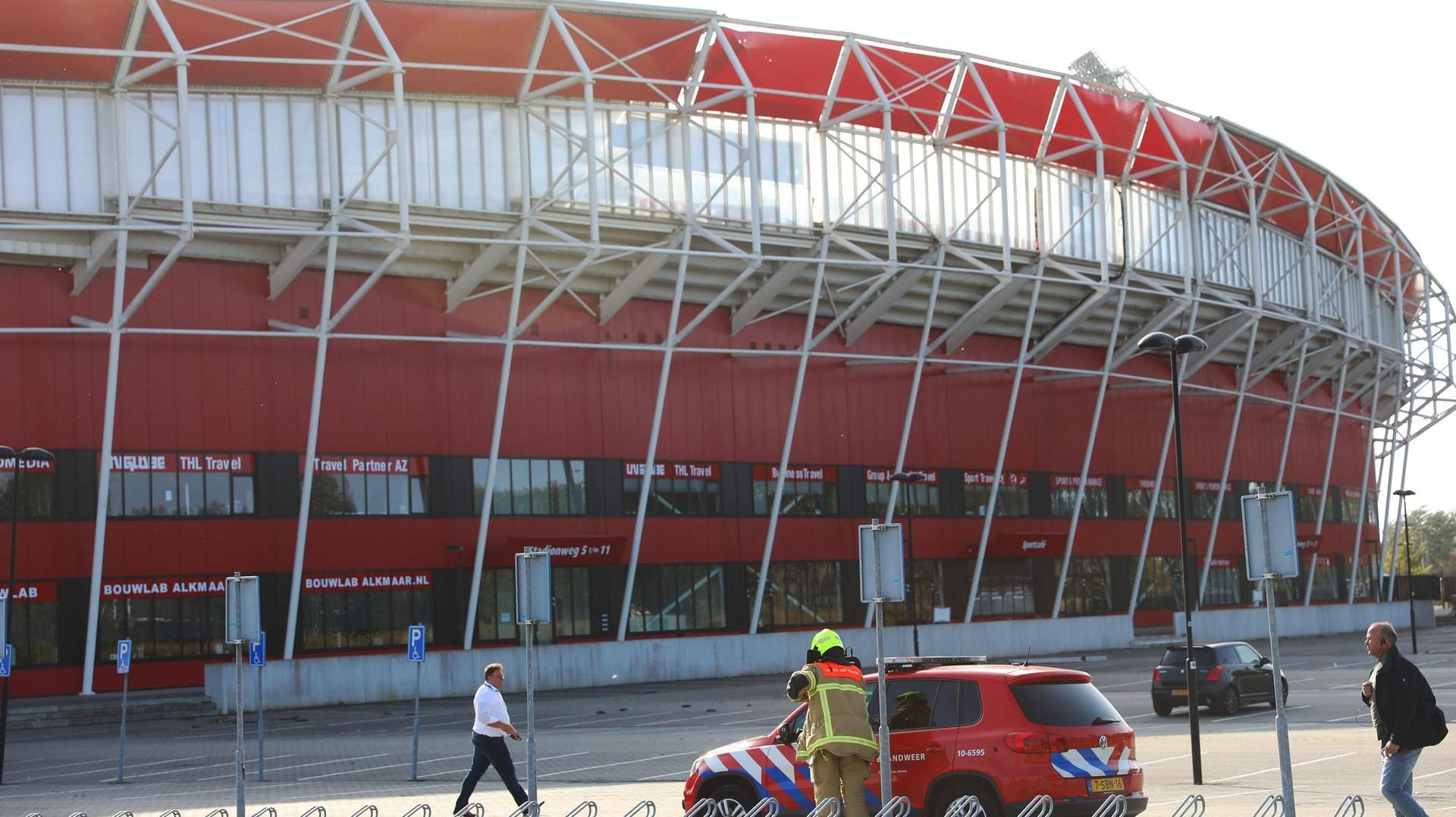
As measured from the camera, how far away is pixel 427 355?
1649 inches

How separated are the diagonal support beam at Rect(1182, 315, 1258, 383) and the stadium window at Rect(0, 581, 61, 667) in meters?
37.4

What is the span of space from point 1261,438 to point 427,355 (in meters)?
37.8

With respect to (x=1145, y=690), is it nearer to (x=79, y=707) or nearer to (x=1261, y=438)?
(x=79, y=707)

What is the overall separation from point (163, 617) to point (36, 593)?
A: 114 inches

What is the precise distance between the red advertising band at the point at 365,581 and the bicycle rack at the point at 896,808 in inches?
1143

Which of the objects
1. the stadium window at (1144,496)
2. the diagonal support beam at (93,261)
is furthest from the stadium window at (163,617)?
the stadium window at (1144,496)

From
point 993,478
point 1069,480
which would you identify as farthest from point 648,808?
point 1069,480

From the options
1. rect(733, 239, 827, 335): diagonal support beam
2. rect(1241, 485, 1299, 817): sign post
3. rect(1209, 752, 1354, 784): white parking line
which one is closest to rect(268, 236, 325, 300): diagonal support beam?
rect(733, 239, 827, 335): diagonal support beam

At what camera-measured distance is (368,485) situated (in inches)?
1610

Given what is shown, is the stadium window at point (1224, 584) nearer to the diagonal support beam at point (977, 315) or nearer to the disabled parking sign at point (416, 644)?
the diagonal support beam at point (977, 315)

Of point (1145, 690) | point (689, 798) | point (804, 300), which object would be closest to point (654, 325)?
point (804, 300)

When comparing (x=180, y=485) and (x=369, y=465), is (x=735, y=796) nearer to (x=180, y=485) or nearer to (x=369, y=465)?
(x=180, y=485)

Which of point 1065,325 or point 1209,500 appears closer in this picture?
point 1065,325

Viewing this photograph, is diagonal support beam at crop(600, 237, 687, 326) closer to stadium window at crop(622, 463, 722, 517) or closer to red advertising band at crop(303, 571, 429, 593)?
stadium window at crop(622, 463, 722, 517)
